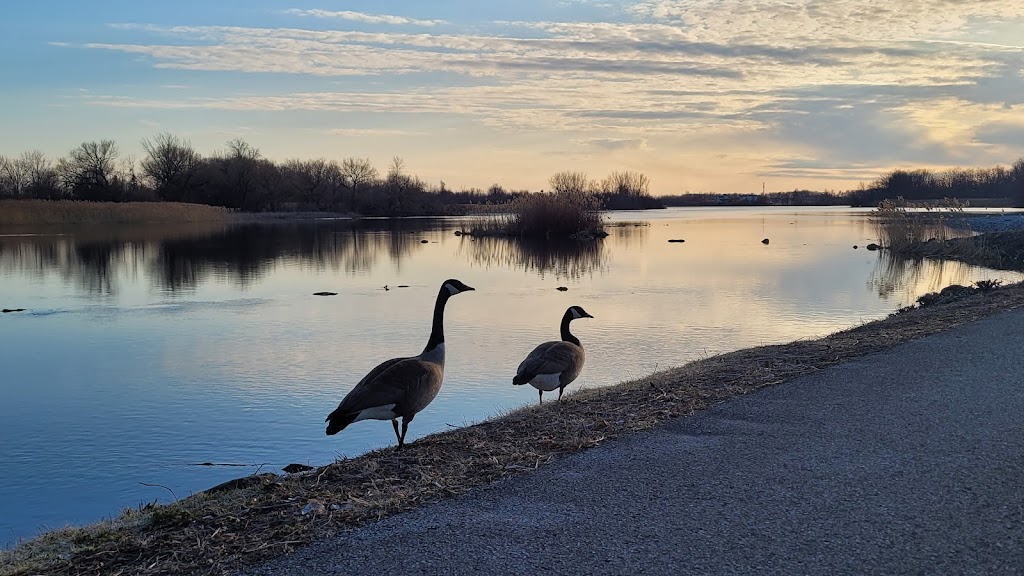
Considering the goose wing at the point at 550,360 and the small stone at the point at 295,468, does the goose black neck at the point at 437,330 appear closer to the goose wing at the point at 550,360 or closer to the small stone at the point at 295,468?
the goose wing at the point at 550,360

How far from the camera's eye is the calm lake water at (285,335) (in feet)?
26.5

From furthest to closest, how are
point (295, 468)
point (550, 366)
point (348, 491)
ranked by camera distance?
point (550, 366) < point (295, 468) < point (348, 491)

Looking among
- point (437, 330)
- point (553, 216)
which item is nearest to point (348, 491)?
point (437, 330)

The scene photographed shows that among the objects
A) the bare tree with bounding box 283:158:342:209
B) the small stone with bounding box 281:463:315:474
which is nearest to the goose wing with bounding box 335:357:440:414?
the small stone with bounding box 281:463:315:474

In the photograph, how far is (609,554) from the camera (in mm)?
3713

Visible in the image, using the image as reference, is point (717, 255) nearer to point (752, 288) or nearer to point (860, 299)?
point (752, 288)

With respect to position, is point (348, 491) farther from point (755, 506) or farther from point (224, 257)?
point (224, 257)

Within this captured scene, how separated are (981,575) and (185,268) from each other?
29833mm

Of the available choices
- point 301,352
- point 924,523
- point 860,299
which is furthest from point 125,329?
point 860,299

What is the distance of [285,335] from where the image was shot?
15.4m

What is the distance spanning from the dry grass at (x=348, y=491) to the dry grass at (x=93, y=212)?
71.6 metres

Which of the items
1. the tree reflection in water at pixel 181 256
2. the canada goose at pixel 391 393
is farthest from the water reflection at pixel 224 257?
the canada goose at pixel 391 393

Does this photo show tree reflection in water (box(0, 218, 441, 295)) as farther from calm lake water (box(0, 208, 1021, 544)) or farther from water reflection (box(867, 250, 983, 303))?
water reflection (box(867, 250, 983, 303))

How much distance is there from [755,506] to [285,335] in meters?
12.6
